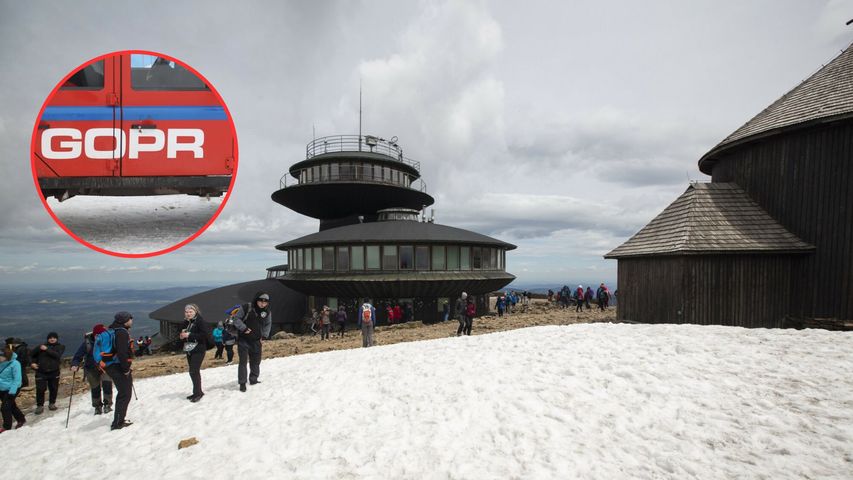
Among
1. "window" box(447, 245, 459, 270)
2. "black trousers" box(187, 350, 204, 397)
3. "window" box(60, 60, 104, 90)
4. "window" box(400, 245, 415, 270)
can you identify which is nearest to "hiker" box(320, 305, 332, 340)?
"window" box(400, 245, 415, 270)

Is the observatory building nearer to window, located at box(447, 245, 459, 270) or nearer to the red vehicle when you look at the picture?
window, located at box(447, 245, 459, 270)

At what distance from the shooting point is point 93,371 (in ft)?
28.7

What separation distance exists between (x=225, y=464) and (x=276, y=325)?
29.5 m

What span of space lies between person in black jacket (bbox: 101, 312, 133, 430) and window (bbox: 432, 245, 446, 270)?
69.2ft

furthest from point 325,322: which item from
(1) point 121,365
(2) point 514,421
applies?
(2) point 514,421

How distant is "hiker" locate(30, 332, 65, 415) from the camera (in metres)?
9.73

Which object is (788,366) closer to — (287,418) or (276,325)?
(287,418)

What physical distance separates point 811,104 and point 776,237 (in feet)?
20.7

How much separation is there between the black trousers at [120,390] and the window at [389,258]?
19.6 m

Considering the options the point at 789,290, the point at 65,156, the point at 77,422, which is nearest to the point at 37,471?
the point at 77,422

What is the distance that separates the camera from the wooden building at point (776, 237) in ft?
47.9

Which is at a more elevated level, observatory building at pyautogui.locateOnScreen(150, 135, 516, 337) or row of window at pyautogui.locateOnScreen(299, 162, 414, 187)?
row of window at pyautogui.locateOnScreen(299, 162, 414, 187)

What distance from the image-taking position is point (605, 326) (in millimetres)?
14508

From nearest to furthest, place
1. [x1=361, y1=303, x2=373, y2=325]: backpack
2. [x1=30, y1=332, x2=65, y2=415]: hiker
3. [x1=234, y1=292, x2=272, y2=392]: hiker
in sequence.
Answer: [x1=234, y1=292, x2=272, y2=392]: hiker, [x1=30, y1=332, x2=65, y2=415]: hiker, [x1=361, y1=303, x2=373, y2=325]: backpack
